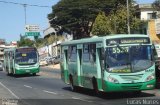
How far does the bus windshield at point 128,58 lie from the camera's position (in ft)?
63.8

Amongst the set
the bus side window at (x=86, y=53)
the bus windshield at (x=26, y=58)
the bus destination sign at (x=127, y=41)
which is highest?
the bus destination sign at (x=127, y=41)

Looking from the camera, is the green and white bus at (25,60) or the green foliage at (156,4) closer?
the green and white bus at (25,60)

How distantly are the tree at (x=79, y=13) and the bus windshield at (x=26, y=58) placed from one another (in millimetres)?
38476

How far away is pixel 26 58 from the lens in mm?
44875

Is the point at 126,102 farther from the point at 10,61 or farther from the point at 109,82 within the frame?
the point at 10,61

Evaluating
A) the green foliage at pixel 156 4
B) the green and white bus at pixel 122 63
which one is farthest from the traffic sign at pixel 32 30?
the green and white bus at pixel 122 63

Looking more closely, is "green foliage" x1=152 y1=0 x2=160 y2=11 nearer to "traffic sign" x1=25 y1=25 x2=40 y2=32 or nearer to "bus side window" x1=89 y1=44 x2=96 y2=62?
"traffic sign" x1=25 y1=25 x2=40 y2=32

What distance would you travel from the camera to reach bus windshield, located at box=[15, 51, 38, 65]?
44.7 meters

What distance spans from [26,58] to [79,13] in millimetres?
41304

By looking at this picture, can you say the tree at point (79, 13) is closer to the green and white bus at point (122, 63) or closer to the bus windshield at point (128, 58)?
the green and white bus at point (122, 63)

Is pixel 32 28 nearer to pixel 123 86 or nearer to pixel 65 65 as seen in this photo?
pixel 65 65

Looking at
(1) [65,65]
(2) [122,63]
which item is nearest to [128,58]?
(2) [122,63]

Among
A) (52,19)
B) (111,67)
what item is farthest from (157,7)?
(111,67)

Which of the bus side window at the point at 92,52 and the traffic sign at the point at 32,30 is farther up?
the traffic sign at the point at 32,30
